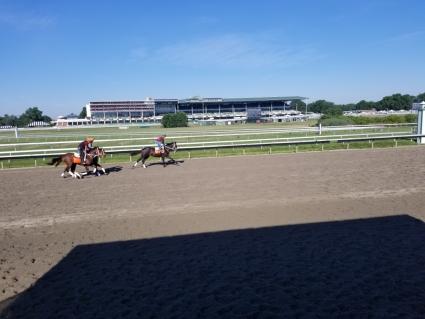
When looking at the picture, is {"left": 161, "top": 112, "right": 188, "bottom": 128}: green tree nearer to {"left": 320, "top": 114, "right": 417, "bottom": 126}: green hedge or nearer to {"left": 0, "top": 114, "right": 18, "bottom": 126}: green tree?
{"left": 320, "top": 114, "right": 417, "bottom": 126}: green hedge

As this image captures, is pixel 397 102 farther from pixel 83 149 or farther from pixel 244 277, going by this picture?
pixel 244 277

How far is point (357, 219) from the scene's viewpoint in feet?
25.7

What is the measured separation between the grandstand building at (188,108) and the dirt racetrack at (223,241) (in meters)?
85.5

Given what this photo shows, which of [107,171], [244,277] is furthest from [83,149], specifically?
[244,277]

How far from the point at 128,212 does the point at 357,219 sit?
5.10 m

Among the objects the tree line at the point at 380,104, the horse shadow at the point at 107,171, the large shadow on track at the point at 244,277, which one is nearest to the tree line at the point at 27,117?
the tree line at the point at 380,104

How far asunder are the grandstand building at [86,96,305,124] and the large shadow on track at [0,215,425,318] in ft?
296

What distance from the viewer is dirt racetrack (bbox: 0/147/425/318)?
4543 millimetres

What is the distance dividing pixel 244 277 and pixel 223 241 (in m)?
1.60

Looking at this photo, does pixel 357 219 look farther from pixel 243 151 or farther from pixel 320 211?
pixel 243 151

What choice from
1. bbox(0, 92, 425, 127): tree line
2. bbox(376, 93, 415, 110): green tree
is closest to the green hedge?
bbox(0, 92, 425, 127): tree line

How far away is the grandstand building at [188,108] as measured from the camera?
323 ft

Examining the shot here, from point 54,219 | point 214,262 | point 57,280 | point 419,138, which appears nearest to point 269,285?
point 214,262

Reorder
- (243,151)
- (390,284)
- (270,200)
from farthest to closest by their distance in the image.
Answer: (243,151) → (270,200) → (390,284)
